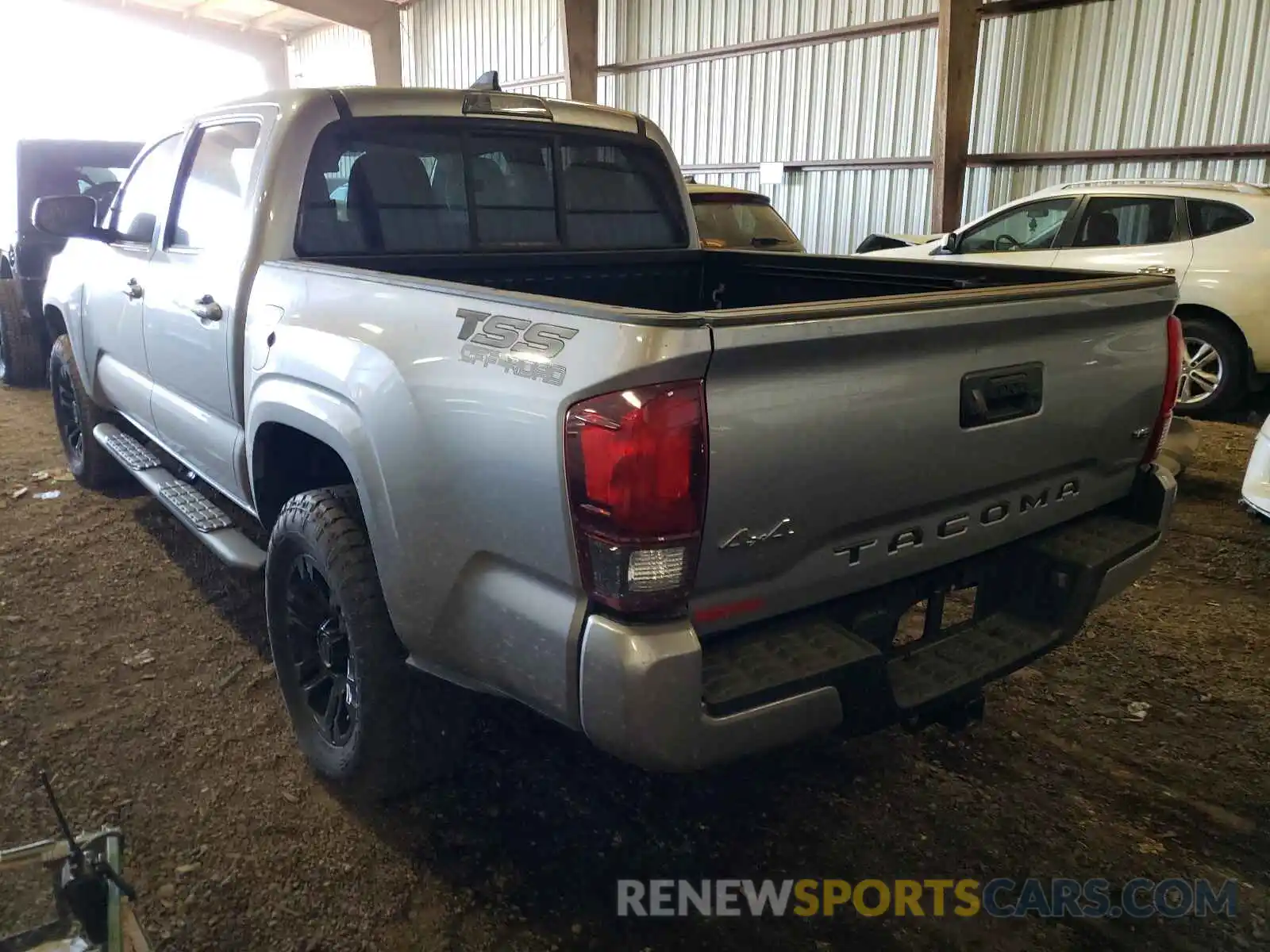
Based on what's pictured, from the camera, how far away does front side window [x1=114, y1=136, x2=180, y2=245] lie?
372 cm

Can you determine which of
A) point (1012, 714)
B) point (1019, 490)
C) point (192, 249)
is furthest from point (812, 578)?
point (192, 249)

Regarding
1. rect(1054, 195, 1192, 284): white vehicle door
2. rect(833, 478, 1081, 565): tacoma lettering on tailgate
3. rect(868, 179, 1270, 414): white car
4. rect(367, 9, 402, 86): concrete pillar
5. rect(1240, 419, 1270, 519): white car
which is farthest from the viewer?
rect(367, 9, 402, 86): concrete pillar

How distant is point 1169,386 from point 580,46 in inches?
495

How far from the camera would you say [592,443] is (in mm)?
1674

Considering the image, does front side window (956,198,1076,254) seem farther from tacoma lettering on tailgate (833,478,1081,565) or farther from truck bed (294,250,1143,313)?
tacoma lettering on tailgate (833,478,1081,565)

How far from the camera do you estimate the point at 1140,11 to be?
382 inches

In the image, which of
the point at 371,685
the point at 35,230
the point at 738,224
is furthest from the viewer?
the point at 738,224

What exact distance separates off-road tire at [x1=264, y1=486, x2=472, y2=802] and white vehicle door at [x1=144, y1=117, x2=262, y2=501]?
28.5 inches

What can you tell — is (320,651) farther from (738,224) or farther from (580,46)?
(580,46)

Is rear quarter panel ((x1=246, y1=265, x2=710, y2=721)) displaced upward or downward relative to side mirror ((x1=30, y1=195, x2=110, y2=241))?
downward

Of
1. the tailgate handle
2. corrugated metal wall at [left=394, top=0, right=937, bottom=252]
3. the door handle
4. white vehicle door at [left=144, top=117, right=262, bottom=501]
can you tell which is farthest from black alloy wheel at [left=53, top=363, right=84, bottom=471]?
corrugated metal wall at [left=394, top=0, right=937, bottom=252]

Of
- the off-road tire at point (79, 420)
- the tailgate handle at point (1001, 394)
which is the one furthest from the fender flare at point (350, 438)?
the off-road tire at point (79, 420)

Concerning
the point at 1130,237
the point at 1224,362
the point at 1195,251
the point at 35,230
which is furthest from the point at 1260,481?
the point at 35,230

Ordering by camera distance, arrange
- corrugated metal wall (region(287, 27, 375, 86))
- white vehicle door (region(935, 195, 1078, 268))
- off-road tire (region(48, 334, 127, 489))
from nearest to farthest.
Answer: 1. off-road tire (region(48, 334, 127, 489))
2. white vehicle door (region(935, 195, 1078, 268))
3. corrugated metal wall (region(287, 27, 375, 86))
